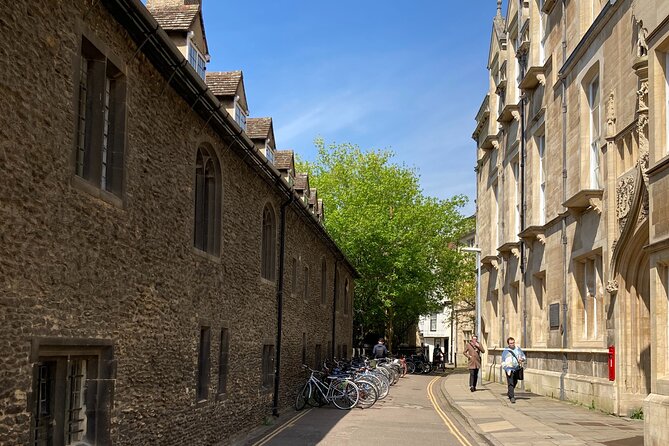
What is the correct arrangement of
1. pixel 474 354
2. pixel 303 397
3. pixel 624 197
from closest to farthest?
pixel 624 197 → pixel 303 397 → pixel 474 354

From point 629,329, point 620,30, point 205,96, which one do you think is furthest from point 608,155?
point 205,96

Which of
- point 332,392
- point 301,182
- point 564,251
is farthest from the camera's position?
point 301,182

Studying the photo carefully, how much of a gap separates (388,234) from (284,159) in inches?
798

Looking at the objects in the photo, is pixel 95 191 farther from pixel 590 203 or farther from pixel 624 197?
pixel 590 203

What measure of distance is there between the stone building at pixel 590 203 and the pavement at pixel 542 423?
694 mm

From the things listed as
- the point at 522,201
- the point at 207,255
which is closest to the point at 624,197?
the point at 207,255

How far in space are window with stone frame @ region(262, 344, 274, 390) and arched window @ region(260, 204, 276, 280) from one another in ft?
5.30

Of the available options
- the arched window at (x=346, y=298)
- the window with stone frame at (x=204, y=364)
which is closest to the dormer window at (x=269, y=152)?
the window with stone frame at (x=204, y=364)

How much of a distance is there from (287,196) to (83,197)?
11792mm

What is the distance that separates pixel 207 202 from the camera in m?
13.4

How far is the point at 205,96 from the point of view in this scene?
11961 millimetres

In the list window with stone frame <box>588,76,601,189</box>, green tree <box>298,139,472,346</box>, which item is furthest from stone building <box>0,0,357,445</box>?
green tree <box>298,139,472,346</box>

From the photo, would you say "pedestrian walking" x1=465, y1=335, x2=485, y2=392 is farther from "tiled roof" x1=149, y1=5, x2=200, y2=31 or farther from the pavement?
"tiled roof" x1=149, y1=5, x2=200, y2=31

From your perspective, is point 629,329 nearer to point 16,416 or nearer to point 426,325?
point 16,416
